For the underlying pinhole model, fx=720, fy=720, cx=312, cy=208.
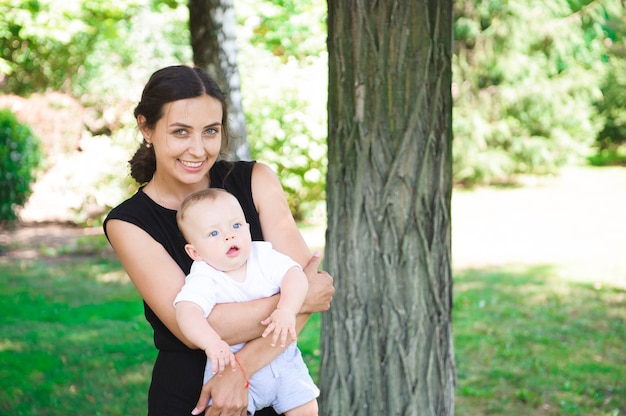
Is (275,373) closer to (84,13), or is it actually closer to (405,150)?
(405,150)

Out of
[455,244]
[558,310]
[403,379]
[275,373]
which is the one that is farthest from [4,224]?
[275,373]

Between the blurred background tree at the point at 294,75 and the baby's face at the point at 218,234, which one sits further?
the blurred background tree at the point at 294,75

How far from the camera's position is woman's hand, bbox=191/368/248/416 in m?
2.03

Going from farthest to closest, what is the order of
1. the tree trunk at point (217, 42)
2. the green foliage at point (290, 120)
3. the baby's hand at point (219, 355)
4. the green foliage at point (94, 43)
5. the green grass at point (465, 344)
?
the green foliage at point (94, 43) < the green foliage at point (290, 120) < the tree trunk at point (217, 42) < the green grass at point (465, 344) < the baby's hand at point (219, 355)

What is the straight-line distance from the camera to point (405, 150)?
10.3 ft

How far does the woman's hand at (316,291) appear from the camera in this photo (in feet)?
7.35

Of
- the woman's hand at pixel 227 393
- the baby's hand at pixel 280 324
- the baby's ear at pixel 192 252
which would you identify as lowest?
the woman's hand at pixel 227 393

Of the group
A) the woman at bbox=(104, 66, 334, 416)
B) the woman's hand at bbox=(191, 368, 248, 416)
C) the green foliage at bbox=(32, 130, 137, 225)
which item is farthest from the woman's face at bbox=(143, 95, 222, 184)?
the green foliage at bbox=(32, 130, 137, 225)

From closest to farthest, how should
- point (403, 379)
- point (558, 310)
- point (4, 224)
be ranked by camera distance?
point (403, 379)
point (558, 310)
point (4, 224)

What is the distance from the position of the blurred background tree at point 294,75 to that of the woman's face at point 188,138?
27.1 ft

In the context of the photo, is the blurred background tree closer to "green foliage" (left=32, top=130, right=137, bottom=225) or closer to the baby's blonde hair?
"green foliage" (left=32, top=130, right=137, bottom=225)

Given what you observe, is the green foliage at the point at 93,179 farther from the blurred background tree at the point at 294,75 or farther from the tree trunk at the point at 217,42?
the tree trunk at the point at 217,42

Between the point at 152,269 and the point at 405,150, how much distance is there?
1.40m

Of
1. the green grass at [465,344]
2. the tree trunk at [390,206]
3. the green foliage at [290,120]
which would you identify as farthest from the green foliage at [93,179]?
the tree trunk at [390,206]
